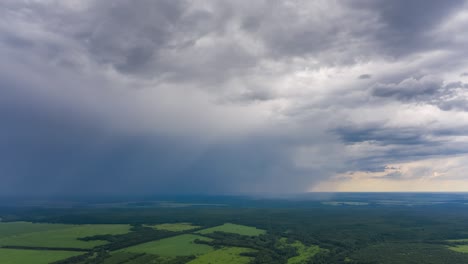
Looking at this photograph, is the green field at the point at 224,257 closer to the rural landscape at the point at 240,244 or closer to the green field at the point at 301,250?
the rural landscape at the point at 240,244

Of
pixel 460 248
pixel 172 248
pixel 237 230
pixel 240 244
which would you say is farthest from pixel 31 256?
pixel 460 248

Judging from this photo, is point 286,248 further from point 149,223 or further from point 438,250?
point 149,223

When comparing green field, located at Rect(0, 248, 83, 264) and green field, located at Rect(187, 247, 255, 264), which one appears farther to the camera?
green field, located at Rect(187, 247, 255, 264)

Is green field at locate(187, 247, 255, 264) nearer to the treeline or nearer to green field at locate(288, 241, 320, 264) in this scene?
green field at locate(288, 241, 320, 264)

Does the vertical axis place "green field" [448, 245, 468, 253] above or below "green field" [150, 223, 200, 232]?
below

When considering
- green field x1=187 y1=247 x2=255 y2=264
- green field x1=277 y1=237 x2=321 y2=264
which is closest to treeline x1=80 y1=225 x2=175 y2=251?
green field x1=187 y1=247 x2=255 y2=264

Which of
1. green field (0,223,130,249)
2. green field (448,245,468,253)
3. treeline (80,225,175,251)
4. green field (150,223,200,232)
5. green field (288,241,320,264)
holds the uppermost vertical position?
green field (0,223,130,249)
